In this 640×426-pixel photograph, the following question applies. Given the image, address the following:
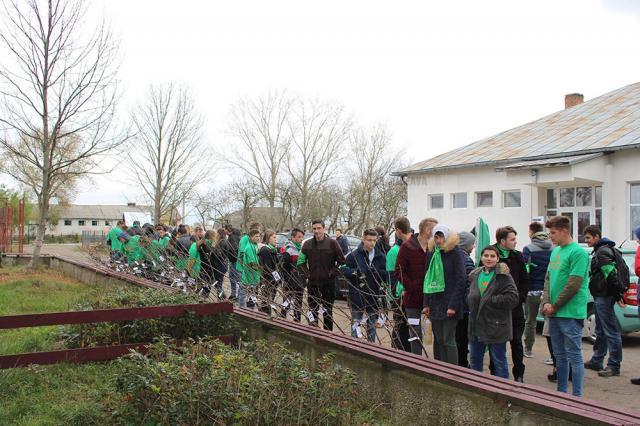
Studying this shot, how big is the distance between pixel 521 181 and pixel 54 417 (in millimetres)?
18235

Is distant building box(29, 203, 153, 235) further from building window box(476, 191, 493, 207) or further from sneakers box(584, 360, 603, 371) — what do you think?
sneakers box(584, 360, 603, 371)

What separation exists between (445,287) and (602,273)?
2.40 m

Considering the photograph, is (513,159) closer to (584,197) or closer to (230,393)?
(584,197)

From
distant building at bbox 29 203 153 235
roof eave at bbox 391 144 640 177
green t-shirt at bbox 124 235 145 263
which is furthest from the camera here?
distant building at bbox 29 203 153 235

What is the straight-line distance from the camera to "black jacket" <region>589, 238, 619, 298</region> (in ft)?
24.6

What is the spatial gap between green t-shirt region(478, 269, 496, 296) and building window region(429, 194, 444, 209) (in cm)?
1865

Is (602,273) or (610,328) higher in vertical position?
(602,273)

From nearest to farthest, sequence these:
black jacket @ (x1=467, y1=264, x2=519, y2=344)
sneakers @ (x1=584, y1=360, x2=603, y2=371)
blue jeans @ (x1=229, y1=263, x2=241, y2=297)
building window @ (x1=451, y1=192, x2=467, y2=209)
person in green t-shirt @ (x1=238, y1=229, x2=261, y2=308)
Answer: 1. black jacket @ (x1=467, y1=264, x2=519, y2=344)
2. sneakers @ (x1=584, y1=360, x2=603, y2=371)
3. person in green t-shirt @ (x1=238, y1=229, x2=261, y2=308)
4. blue jeans @ (x1=229, y1=263, x2=241, y2=297)
5. building window @ (x1=451, y1=192, x2=467, y2=209)

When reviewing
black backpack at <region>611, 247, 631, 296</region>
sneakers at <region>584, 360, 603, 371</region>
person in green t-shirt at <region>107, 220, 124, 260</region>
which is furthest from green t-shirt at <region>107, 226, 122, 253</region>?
black backpack at <region>611, 247, 631, 296</region>

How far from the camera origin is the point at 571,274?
5965mm

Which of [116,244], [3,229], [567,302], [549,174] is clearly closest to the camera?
[567,302]

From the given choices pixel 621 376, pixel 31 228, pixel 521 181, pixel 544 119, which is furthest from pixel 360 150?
pixel 621 376

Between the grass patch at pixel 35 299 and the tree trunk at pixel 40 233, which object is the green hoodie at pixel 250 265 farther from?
the tree trunk at pixel 40 233

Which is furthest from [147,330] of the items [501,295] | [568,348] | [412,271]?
[568,348]
